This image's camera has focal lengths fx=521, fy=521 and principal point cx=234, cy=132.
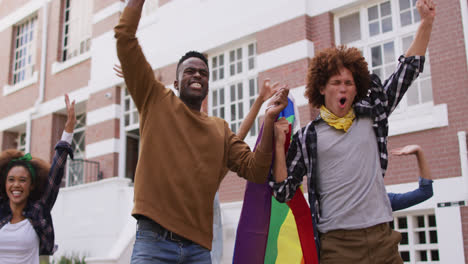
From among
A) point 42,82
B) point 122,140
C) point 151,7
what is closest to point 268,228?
point 122,140

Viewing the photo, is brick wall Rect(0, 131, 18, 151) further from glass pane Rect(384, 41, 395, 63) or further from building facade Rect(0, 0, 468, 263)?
glass pane Rect(384, 41, 395, 63)

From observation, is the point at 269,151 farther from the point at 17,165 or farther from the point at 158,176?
the point at 17,165

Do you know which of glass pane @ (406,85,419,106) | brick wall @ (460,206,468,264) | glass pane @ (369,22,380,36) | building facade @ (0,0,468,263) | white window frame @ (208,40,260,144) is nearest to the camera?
brick wall @ (460,206,468,264)

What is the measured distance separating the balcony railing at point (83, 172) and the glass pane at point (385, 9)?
7.60 m

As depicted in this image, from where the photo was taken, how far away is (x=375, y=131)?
10.5 feet

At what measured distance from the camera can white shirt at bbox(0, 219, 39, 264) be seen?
400 centimetres

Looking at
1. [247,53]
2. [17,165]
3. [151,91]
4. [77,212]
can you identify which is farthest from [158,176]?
[77,212]

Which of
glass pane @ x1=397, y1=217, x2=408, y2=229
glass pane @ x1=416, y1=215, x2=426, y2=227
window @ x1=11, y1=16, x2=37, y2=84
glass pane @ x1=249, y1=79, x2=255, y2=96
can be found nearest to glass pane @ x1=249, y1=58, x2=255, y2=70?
glass pane @ x1=249, y1=79, x2=255, y2=96

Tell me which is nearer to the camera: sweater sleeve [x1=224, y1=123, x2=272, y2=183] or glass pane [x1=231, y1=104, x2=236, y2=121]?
sweater sleeve [x1=224, y1=123, x2=272, y2=183]


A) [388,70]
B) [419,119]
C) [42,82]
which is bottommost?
[419,119]

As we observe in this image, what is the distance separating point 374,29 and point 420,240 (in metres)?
3.57

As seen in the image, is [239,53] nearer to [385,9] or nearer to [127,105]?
[385,9]

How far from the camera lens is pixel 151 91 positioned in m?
3.10

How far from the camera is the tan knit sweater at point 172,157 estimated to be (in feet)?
9.46
